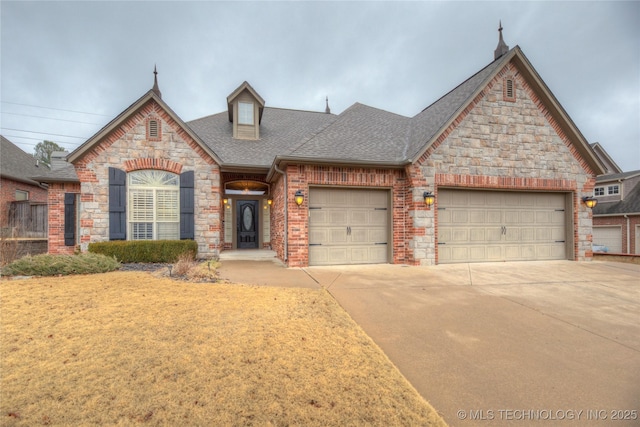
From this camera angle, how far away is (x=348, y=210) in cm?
843

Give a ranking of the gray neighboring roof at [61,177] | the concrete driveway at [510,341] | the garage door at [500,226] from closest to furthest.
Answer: the concrete driveway at [510,341] < the garage door at [500,226] < the gray neighboring roof at [61,177]

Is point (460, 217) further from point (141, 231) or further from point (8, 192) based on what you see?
point (8, 192)

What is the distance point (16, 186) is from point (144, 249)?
17424 mm

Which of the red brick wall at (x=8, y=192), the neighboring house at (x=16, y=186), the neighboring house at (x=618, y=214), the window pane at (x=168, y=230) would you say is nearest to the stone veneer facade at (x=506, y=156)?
the window pane at (x=168, y=230)

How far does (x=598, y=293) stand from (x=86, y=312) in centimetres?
878

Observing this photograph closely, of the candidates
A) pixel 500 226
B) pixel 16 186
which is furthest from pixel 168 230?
pixel 16 186

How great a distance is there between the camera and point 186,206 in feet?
31.3

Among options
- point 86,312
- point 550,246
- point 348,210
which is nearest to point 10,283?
point 86,312

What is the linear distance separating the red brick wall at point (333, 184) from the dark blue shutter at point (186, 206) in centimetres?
337

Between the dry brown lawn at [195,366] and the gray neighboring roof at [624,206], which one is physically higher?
the gray neighboring roof at [624,206]

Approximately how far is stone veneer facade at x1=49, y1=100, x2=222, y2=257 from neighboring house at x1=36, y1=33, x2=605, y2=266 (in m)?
0.03

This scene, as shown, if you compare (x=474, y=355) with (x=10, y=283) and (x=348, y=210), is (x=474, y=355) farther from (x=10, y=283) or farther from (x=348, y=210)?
(x=10, y=283)

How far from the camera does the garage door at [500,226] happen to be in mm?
8711

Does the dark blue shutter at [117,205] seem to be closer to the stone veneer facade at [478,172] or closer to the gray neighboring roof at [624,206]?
the stone veneer facade at [478,172]
